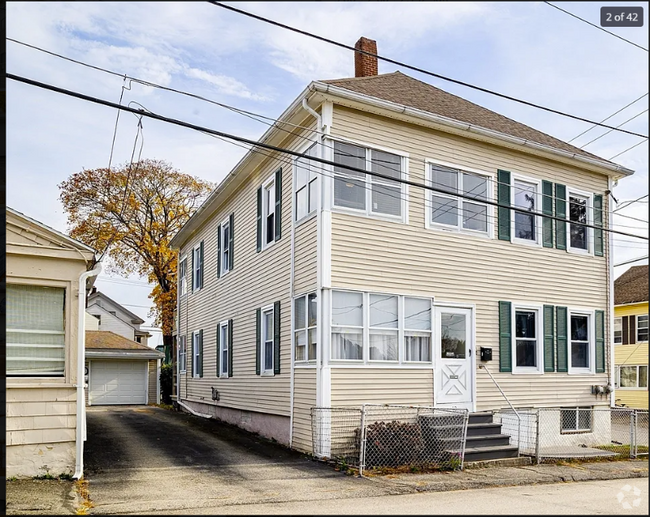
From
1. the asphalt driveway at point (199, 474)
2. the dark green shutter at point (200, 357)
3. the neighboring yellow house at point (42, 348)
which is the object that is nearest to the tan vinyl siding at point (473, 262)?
the asphalt driveway at point (199, 474)

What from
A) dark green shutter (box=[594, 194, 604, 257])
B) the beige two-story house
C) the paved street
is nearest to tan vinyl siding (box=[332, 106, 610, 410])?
the beige two-story house

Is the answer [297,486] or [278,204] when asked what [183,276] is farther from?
[297,486]

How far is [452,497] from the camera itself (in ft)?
31.2

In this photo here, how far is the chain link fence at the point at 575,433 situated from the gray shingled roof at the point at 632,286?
12.7 m

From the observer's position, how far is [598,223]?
1719 centimetres

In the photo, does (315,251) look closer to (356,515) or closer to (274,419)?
(274,419)

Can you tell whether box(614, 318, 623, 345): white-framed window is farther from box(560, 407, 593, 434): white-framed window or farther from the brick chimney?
the brick chimney

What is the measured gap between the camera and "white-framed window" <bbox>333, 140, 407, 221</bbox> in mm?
13516

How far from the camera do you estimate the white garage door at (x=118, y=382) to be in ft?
102

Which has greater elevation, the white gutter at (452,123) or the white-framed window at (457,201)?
the white gutter at (452,123)

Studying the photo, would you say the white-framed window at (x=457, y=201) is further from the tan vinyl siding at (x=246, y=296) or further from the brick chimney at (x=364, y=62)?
the brick chimney at (x=364, y=62)

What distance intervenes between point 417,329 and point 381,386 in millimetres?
1417

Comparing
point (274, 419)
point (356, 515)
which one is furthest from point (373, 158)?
point (356, 515)

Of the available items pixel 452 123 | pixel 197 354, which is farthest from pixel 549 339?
pixel 197 354
